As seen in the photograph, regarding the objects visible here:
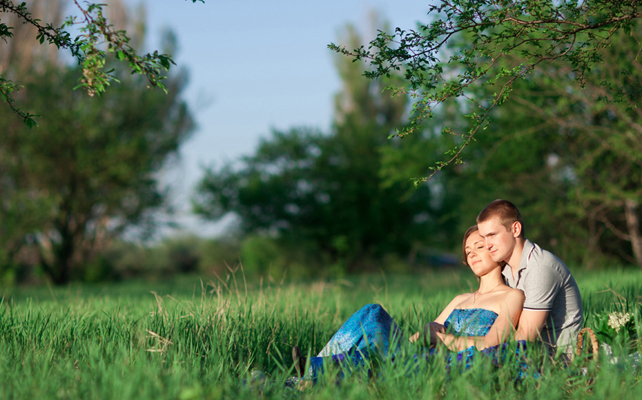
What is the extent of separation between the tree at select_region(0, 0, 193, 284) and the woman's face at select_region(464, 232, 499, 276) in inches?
701

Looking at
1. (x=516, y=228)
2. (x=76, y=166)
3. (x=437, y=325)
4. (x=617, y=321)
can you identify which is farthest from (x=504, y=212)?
(x=76, y=166)

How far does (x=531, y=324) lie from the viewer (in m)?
3.46

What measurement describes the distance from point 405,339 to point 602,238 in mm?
15852

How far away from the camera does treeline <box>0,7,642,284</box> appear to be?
14656 mm

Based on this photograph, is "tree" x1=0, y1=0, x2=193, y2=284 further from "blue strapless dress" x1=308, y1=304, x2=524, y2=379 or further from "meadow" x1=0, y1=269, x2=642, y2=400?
"blue strapless dress" x1=308, y1=304, x2=524, y2=379

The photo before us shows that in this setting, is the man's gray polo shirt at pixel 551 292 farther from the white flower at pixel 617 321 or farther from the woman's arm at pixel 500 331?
the white flower at pixel 617 321

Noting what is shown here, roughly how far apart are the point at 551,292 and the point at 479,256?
63 cm

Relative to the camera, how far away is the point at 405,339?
3.58m

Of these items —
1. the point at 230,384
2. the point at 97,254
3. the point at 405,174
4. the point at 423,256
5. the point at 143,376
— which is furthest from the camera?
the point at 423,256

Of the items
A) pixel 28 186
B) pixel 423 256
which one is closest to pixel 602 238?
pixel 423 256

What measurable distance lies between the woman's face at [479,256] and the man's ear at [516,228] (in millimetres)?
274

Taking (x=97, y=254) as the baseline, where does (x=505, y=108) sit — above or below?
above

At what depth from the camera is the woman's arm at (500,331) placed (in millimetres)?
3514

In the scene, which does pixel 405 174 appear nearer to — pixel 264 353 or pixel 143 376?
pixel 264 353
